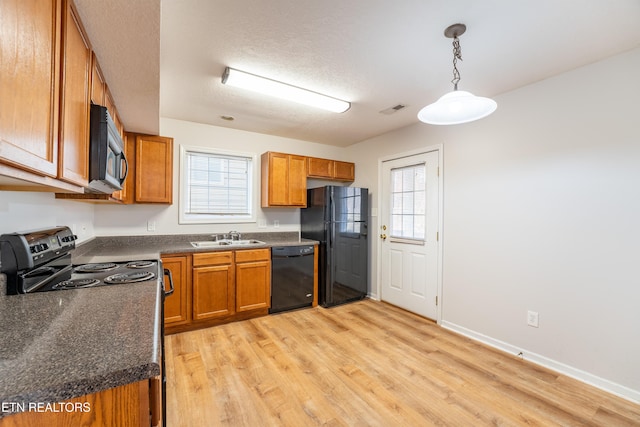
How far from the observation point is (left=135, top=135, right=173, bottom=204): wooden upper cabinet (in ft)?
9.61

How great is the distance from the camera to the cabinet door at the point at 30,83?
670mm

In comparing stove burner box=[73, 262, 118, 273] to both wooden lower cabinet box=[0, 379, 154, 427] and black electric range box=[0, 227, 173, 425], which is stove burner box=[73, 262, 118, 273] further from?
wooden lower cabinet box=[0, 379, 154, 427]

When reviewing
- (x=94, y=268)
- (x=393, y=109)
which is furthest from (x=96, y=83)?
(x=393, y=109)

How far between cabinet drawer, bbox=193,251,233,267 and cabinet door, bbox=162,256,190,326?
106mm

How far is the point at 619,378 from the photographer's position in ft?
6.32

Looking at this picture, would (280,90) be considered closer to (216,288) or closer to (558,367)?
(216,288)

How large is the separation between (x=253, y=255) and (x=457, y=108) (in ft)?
8.27

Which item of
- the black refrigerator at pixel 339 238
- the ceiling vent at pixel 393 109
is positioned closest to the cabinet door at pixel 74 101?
the ceiling vent at pixel 393 109

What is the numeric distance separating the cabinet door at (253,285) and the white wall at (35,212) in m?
1.52

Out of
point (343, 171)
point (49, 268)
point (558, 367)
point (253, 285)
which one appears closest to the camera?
point (49, 268)

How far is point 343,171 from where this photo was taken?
14.1ft

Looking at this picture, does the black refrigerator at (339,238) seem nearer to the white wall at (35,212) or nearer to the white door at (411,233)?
the white door at (411,233)

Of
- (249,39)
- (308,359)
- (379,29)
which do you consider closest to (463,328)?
(308,359)

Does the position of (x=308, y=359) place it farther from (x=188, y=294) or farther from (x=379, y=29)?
(x=379, y=29)
